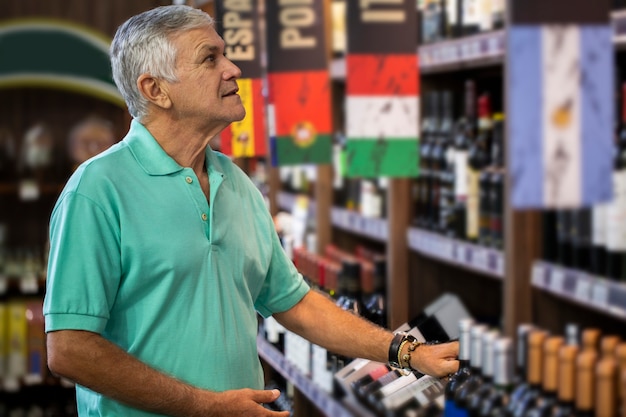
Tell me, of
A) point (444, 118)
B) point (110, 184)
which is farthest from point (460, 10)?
point (110, 184)

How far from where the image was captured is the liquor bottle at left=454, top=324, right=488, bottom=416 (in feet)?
8.65

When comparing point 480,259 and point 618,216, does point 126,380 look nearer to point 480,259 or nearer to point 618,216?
point 618,216

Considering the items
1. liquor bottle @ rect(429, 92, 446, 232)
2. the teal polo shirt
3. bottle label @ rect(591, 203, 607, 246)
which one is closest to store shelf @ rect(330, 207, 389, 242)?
liquor bottle @ rect(429, 92, 446, 232)

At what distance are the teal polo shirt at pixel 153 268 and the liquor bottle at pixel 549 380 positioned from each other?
0.93 meters

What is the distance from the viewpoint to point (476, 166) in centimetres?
310

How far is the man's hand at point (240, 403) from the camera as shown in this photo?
166cm

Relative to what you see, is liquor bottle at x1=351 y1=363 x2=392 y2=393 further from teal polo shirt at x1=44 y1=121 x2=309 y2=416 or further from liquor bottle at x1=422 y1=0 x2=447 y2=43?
liquor bottle at x1=422 y1=0 x2=447 y2=43

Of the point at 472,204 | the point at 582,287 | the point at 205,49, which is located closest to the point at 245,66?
the point at 205,49

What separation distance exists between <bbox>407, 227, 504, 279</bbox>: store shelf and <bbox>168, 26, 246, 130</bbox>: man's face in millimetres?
1247

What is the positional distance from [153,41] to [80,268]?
1.40 feet

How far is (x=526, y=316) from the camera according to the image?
275 cm

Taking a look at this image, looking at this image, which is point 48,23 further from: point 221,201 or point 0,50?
point 221,201

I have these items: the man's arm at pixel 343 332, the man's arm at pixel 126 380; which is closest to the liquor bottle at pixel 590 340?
the man's arm at pixel 343 332

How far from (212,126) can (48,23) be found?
4304mm
